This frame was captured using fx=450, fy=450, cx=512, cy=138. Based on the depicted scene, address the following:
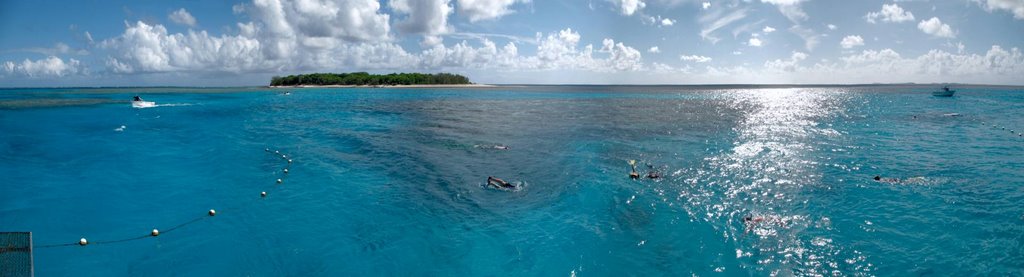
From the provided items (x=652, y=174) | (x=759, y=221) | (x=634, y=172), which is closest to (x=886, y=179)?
(x=759, y=221)

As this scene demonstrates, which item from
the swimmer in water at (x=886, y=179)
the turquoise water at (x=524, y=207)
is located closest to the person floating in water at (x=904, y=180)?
Result: the swimmer in water at (x=886, y=179)

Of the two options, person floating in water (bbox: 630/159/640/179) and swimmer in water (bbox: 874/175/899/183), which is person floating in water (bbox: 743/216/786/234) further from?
swimmer in water (bbox: 874/175/899/183)

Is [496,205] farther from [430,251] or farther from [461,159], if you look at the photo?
[461,159]

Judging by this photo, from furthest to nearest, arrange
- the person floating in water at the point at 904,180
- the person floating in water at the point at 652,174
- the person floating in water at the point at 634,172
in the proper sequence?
1. the person floating in water at the point at 652,174
2. the person floating in water at the point at 634,172
3. the person floating in water at the point at 904,180

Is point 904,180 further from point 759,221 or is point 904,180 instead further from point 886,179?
point 759,221

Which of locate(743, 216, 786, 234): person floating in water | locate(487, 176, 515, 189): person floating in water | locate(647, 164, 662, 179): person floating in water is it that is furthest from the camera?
locate(647, 164, 662, 179): person floating in water

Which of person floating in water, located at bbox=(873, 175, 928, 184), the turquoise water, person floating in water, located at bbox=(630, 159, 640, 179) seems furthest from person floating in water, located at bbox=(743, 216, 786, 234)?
person floating in water, located at bbox=(873, 175, 928, 184)

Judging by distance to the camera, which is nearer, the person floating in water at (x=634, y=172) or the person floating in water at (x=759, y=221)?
the person floating in water at (x=759, y=221)

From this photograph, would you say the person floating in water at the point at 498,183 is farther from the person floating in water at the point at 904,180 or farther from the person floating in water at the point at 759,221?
the person floating in water at the point at 904,180
